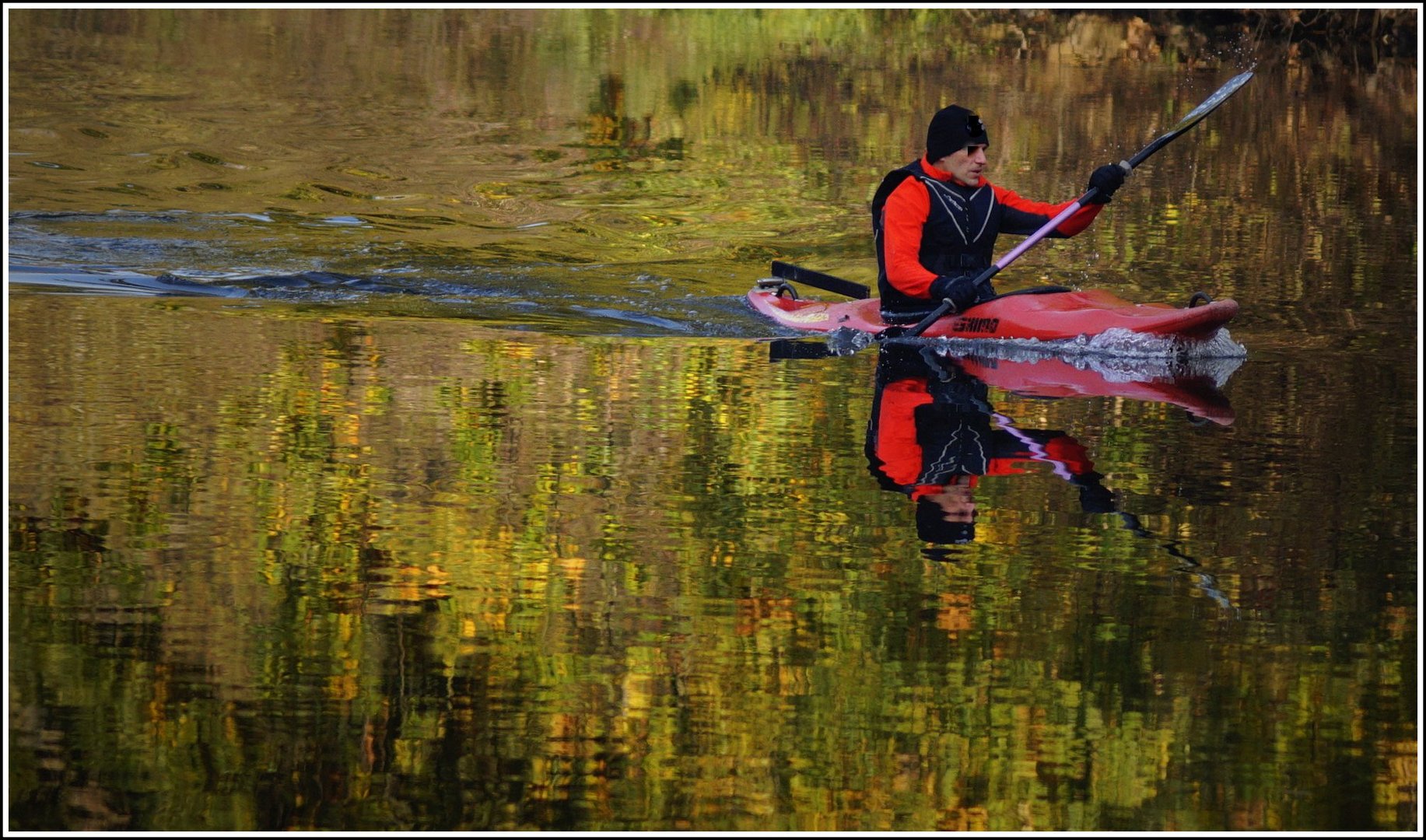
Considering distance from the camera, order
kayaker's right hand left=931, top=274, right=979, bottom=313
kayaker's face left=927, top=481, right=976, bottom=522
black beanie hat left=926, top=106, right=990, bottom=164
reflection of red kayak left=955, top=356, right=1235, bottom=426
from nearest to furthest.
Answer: kayaker's face left=927, top=481, right=976, bottom=522, reflection of red kayak left=955, top=356, right=1235, bottom=426, kayaker's right hand left=931, top=274, right=979, bottom=313, black beanie hat left=926, top=106, right=990, bottom=164

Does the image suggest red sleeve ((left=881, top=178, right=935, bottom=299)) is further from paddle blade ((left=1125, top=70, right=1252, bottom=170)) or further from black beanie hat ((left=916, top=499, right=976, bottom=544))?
black beanie hat ((left=916, top=499, right=976, bottom=544))

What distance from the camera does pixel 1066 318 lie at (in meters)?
8.77

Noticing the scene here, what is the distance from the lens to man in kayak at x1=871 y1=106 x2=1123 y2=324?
29.2 ft

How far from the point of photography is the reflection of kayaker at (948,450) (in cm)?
588

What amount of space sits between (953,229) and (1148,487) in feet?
10.5

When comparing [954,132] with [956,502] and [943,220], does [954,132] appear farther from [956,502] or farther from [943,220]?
[956,502]

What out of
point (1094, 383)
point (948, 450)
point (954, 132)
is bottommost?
point (948, 450)

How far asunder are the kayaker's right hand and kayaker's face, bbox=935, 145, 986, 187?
496mm

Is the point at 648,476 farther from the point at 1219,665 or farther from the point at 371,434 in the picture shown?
the point at 1219,665

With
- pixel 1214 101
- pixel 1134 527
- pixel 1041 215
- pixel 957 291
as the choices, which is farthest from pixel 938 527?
pixel 1214 101

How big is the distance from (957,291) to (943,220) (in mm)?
537

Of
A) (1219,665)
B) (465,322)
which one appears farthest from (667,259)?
(1219,665)

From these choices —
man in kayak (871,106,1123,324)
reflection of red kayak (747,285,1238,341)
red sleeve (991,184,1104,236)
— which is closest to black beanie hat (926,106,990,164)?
man in kayak (871,106,1123,324)

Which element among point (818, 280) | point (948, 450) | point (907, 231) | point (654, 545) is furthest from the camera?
point (818, 280)
